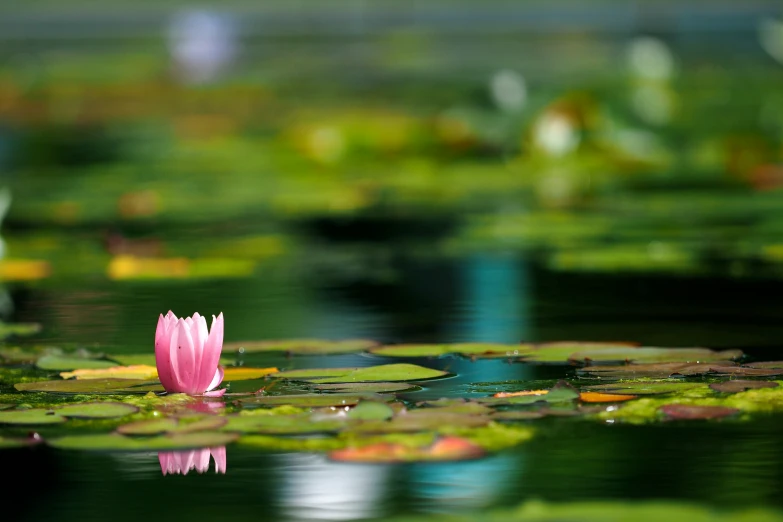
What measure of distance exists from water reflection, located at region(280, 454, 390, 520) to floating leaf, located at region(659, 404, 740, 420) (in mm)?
566

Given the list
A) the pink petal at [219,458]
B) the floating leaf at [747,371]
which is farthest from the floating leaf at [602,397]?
the pink petal at [219,458]

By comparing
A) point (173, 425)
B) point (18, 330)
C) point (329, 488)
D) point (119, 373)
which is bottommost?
point (329, 488)

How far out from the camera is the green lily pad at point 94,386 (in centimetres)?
315

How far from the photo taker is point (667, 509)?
222cm

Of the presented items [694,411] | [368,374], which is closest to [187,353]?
[368,374]

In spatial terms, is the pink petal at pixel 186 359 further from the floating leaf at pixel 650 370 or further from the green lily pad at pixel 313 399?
the floating leaf at pixel 650 370

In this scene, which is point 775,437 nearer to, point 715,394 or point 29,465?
point 715,394

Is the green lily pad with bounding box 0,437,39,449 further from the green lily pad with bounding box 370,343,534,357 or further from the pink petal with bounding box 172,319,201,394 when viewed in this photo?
the green lily pad with bounding box 370,343,534,357

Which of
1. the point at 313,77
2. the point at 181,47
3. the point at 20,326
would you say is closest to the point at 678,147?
the point at 20,326

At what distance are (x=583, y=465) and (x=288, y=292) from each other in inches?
90.2

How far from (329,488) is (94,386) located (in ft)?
2.87

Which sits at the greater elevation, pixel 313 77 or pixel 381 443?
pixel 313 77

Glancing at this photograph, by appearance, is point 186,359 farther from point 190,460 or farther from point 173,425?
point 190,460

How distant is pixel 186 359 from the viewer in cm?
300
